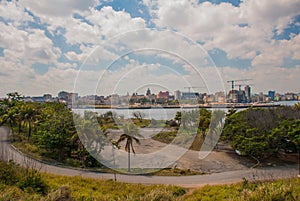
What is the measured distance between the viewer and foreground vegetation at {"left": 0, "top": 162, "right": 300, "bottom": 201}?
173 inches

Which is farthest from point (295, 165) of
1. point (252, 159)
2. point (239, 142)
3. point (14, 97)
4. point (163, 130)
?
point (14, 97)

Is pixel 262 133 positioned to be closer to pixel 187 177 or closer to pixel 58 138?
pixel 187 177

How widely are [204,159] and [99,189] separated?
12.0 metres

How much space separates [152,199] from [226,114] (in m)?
21.2

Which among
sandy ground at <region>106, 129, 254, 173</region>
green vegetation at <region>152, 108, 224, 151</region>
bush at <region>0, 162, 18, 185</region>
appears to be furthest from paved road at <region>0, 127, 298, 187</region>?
bush at <region>0, 162, 18, 185</region>

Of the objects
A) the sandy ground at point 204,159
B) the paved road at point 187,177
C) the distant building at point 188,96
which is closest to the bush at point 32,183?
the paved road at point 187,177

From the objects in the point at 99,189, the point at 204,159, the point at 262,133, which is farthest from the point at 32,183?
the point at 262,133

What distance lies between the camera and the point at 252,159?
19.9 metres

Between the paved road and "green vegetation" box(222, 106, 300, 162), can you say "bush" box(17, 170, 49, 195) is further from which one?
"green vegetation" box(222, 106, 300, 162)

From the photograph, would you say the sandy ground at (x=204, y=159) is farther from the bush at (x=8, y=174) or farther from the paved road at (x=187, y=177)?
the bush at (x=8, y=174)

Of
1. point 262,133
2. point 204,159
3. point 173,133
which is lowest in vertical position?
point 204,159

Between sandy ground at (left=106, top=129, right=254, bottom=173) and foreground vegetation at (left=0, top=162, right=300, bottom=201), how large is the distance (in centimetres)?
460

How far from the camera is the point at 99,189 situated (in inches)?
417

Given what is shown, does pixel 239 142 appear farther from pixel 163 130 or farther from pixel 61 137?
pixel 61 137
